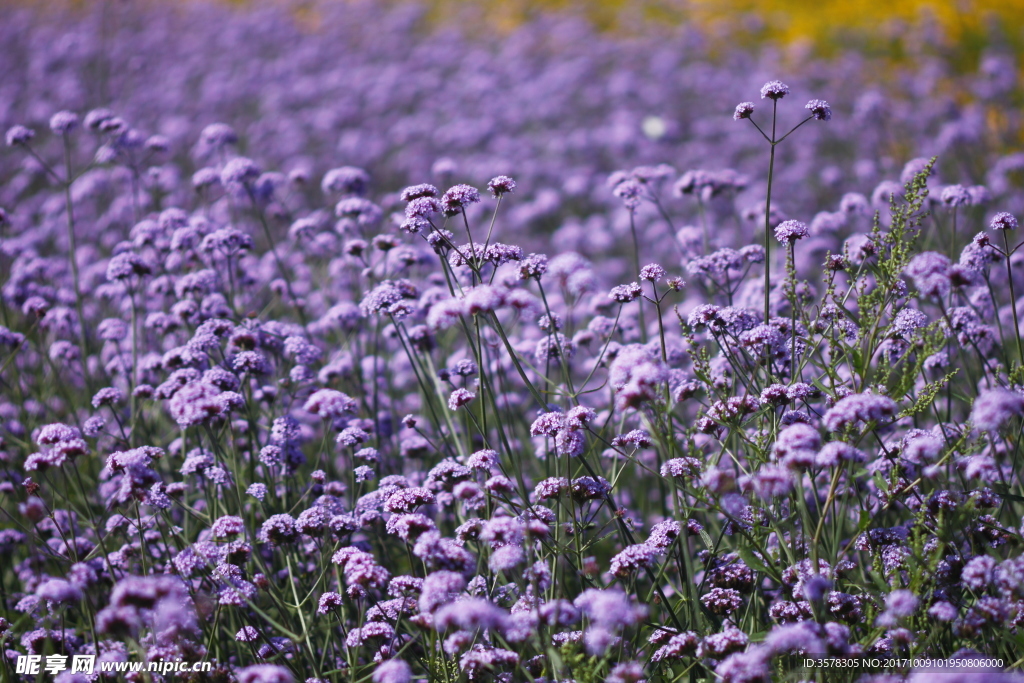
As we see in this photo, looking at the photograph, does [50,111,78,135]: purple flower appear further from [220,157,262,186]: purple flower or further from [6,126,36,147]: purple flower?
[220,157,262,186]: purple flower

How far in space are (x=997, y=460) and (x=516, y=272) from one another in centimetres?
237

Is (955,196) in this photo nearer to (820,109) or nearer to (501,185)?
(820,109)

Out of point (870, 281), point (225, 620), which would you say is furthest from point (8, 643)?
point (870, 281)

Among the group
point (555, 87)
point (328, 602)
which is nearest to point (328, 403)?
point (328, 602)

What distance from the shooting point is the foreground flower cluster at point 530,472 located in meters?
2.88

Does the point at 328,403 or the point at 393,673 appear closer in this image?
the point at 393,673

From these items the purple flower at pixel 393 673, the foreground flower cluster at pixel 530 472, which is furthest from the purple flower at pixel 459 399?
the purple flower at pixel 393 673

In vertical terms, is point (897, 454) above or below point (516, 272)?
below

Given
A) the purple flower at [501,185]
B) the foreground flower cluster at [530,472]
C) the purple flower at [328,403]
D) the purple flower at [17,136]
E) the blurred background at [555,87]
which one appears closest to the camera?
the foreground flower cluster at [530,472]

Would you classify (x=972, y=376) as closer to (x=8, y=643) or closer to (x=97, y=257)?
(x=8, y=643)

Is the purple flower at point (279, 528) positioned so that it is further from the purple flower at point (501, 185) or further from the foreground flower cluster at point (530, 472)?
the purple flower at point (501, 185)

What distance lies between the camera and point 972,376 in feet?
14.5

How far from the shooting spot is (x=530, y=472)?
5461 mm

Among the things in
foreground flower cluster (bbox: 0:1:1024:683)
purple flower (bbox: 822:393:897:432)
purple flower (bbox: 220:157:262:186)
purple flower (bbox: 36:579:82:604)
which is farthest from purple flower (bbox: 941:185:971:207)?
purple flower (bbox: 36:579:82:604)
